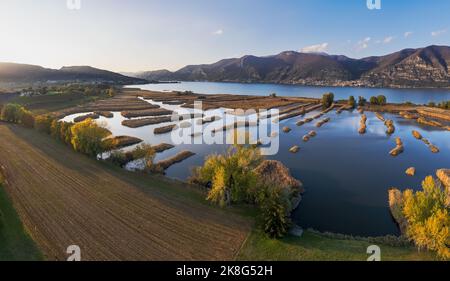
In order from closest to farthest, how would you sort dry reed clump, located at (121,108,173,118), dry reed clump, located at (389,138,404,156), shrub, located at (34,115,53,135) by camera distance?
dry reed clump, located at (389,138,404,156), shrub, located at (34,115,53,135), dry reed clump, located at (121,108,173,118)

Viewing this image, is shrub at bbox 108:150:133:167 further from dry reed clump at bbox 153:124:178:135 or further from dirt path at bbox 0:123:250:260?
dry reed clump at bbox 153:124:178:135

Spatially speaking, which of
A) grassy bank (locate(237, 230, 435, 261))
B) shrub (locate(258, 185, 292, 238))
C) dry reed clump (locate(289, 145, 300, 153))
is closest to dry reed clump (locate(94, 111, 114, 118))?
dry reed clump (locate(289, 145, 300, 153))

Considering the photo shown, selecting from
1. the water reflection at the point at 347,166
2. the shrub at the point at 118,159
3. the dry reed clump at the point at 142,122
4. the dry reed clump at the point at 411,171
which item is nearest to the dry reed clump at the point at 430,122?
the water reflection at the point at 347,166

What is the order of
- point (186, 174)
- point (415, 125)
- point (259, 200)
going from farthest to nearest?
1. point (415, 125)
2. point (186, 174)
3. point (259, 200)

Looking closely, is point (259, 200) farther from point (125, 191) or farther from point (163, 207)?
point (125, 191)

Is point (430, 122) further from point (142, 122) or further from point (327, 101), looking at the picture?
point (142, 122)
